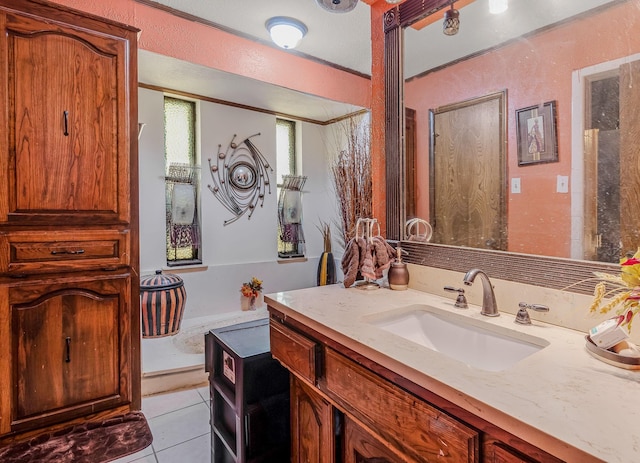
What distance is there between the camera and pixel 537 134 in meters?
1.12

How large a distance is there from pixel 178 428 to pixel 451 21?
2.37 meters

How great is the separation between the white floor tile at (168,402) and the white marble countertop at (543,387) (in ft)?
5.07

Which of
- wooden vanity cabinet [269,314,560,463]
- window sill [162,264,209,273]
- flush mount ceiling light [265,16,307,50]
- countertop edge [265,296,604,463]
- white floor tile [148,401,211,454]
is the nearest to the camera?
countertop edge [265,296,604,463]

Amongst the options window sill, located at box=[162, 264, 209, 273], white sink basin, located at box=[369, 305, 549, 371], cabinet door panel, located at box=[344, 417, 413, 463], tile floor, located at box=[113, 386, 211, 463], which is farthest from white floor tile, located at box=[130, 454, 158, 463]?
window sill, located at box=[162, 264, 209, 273]

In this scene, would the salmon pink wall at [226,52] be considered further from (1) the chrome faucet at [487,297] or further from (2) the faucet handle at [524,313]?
(2) the faucet handle at [524,313]

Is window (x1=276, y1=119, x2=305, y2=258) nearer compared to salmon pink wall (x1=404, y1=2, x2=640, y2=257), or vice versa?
salmon pink wall (x1=404, y1=2, x2=640, y2=257)

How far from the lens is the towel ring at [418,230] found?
1.49 metres

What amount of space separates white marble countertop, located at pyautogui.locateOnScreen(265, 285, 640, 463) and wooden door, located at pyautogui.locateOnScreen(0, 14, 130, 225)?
137cm

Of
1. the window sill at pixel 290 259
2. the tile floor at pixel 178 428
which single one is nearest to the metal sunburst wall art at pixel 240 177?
the window sill at pixel 290 259

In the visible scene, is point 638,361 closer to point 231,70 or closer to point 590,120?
point 590,120

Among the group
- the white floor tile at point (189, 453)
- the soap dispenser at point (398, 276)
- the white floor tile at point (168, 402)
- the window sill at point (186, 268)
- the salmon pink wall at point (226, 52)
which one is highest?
the salmon pink wall at point (226, 52)

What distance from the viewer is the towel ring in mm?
1488

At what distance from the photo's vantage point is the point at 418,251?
4.90 feet

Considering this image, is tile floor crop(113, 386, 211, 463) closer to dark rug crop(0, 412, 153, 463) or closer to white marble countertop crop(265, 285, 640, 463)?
dark rug crop(0, 412, 153, 463)
